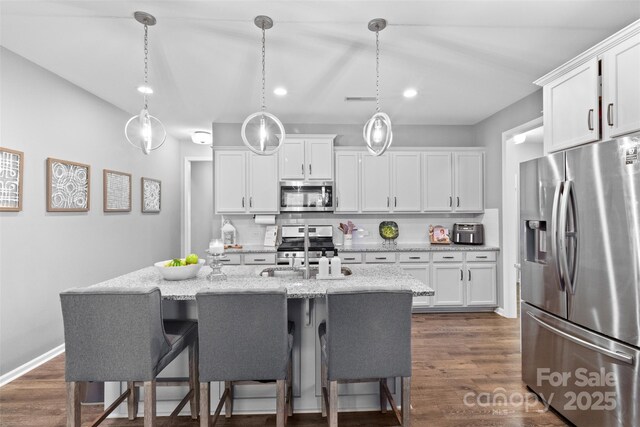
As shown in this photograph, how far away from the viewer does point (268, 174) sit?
4781mm

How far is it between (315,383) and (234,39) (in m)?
2.61

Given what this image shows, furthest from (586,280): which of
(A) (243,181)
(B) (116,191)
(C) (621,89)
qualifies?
(B) (116,191)

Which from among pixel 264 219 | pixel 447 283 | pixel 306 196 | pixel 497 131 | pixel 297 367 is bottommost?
pixel 297 367

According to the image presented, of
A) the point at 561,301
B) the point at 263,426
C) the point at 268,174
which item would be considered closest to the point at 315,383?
the point at 263,426

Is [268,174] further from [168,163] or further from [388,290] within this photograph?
[388,290]

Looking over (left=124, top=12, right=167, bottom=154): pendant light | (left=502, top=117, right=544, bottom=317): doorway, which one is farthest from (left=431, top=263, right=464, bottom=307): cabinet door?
(left=124, top=12, right=167, bottom=154): pendant light

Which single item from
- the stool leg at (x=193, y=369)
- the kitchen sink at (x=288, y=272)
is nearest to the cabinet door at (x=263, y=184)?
the kitchen sink at (x=288, y=272)

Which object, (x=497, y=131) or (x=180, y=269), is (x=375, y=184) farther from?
(x=180, y=269)

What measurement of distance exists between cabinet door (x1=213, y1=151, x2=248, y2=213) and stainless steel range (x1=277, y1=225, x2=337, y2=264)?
2.40 feet

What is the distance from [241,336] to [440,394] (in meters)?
1.75

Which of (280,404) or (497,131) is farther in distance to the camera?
(497,131)

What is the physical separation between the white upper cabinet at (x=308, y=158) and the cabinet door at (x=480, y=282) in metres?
2.28

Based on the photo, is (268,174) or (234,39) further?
(268,174)

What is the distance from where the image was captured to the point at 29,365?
9.80 ft
